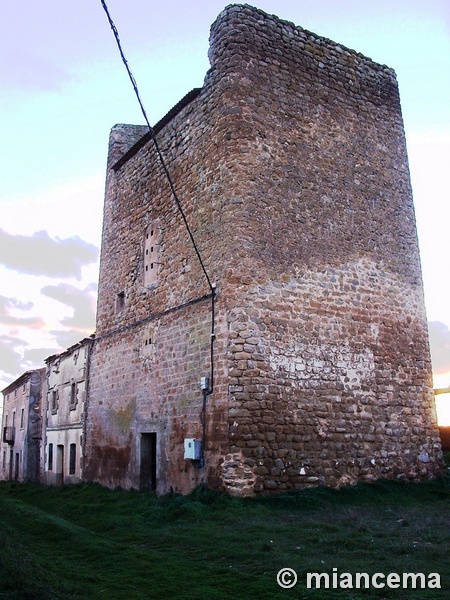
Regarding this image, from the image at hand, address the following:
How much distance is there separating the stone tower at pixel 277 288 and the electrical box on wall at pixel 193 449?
0.14 m

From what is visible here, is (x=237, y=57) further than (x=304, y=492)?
Yes

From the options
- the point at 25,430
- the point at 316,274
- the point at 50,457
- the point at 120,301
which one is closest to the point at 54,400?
the point at 50,457

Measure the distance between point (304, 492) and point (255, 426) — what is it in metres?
1.26

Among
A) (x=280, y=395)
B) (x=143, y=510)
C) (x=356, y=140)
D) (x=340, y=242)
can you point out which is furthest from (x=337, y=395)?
(x=356, y=140)

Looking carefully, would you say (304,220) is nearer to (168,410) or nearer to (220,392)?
(220,392)

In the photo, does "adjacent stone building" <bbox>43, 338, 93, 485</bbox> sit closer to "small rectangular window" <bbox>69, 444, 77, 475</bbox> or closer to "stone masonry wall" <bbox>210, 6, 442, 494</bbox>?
"small rectangular window" <bbox>69, 444, 77, 475</bbox>

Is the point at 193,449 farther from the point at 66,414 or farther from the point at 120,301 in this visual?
the point at 66,414

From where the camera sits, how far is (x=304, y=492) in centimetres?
900

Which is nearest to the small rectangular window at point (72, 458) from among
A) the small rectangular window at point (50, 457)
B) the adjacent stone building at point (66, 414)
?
the adjacent stone building at point (66, 414)

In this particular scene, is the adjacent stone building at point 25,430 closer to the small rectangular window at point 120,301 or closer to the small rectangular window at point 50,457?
the small rectangular window at point 50,457

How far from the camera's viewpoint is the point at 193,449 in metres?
9.43

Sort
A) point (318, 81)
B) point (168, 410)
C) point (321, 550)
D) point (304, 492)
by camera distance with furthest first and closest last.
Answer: point (318, 81) → point (168, 410) → point (304, 492) → point (321, 550)

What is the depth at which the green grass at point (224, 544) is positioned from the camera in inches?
187

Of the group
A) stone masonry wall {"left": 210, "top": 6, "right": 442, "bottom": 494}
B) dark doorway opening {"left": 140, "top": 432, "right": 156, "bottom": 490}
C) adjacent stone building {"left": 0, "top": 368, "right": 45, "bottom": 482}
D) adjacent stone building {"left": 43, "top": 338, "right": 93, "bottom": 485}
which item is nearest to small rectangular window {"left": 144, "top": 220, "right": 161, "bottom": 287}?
stone masonry wall {"left": 210, "top": 6, "right": 442, "bottom": 494}
